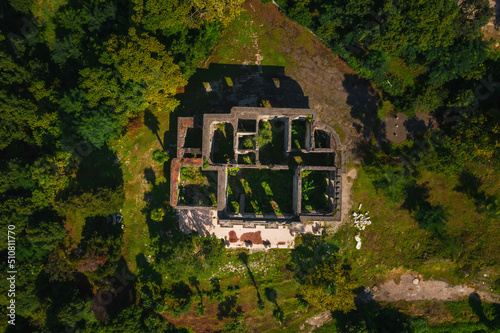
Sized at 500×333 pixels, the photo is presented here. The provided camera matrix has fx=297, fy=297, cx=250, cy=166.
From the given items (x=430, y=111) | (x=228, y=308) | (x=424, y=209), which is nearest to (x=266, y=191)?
(x=228, y=308)

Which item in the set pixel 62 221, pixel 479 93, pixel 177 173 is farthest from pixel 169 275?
pixel 479 93

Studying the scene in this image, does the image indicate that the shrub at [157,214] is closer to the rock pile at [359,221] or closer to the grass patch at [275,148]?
the grass patch at [275,148]

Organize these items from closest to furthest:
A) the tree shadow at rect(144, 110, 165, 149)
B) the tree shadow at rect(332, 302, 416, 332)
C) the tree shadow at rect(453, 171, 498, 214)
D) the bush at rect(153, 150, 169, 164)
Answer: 1. the bush at rect(153, 150, 169, 164)
2. the tree shadow at rect(332, 302, 416, 332)
3. the tree shadow at rect(453, 171, 498, 214)
4. the tree shadow at rect(144, 110, 165, 149)

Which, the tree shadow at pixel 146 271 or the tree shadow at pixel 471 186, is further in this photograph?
the tree shadow at pixel 146 271

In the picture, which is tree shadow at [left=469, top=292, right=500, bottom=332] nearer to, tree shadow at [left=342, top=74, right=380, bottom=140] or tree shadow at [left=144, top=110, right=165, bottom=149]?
tree shadow at [left=342, top=74, right=380, bottom=140]

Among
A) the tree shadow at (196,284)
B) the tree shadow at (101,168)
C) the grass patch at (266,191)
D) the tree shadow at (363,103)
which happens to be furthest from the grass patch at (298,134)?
the tree shadow at (101,168)

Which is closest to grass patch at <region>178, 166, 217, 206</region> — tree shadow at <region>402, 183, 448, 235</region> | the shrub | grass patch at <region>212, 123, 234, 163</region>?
grass patch at <region>212, 123, 234, 163</region>

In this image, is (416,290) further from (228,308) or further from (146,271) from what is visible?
(146,271)

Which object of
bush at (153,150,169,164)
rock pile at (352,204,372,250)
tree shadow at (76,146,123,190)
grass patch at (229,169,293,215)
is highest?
bush at (153,150,169,164)
